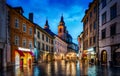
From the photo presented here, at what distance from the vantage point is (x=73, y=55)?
127125mm

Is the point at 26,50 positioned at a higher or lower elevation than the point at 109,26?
lower

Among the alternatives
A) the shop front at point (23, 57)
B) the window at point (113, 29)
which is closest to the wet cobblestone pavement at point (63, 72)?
the window at point (113, 29)

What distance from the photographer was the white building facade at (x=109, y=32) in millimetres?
32812

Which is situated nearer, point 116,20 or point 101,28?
point 116,20

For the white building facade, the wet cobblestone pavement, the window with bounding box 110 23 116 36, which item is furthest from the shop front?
the window with bounding box 110 23 116 36

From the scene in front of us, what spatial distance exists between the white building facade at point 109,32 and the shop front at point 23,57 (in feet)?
48.4

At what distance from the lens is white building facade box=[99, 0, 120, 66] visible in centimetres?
3281

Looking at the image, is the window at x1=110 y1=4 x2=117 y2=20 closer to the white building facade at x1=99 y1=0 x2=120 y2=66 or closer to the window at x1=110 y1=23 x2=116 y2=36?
the white building facade at x1=99 y1=0 x2=120 y2=66

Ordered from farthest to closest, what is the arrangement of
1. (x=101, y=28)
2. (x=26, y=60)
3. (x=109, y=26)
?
1. (x=26, y=60)
2. (x=101, y=28)
3. (x=109, y=26)

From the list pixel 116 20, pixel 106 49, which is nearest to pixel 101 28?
pixel 106 49

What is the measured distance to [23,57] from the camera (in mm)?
44469

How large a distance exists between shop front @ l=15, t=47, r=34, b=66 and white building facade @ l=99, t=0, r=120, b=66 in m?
14.8

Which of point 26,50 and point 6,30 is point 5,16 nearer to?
point 6,30

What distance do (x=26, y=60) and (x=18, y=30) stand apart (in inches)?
310
